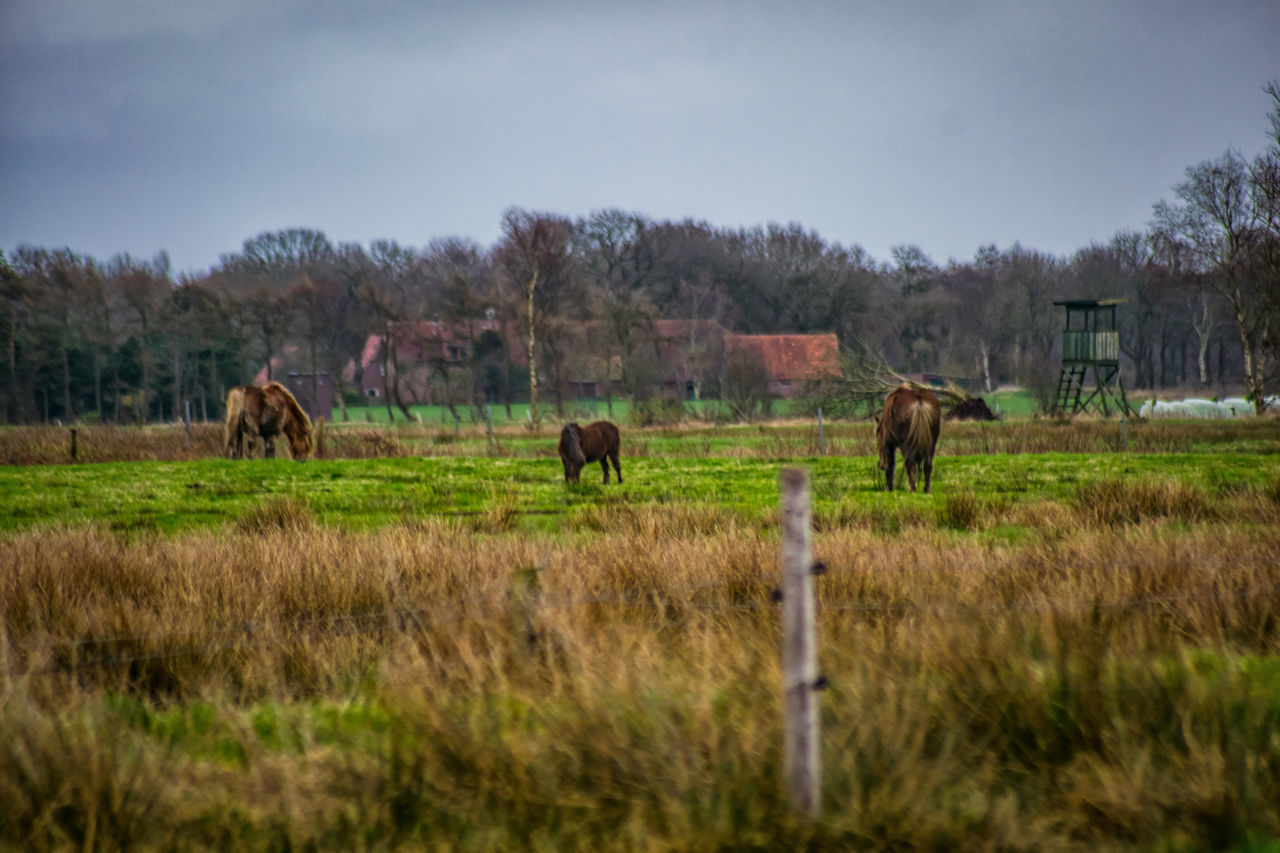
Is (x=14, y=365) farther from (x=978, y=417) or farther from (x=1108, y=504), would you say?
(x=1108, y=504)

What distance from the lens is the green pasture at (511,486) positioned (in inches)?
462

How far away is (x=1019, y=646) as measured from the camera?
14.8 ft

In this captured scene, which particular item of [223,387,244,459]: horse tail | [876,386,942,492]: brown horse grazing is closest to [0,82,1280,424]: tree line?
[223,387,244,459]: horse tail

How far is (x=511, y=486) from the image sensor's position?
14.6 meters

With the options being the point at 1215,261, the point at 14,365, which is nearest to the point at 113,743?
the point at 1215,261

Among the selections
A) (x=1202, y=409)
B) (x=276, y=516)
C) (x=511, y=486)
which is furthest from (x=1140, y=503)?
(x=1202, y=409)

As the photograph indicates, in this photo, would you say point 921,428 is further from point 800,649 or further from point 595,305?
point 595,305

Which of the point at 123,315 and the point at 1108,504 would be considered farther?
the point at 123,315

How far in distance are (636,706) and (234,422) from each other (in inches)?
745

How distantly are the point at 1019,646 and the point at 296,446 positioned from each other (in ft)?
60.0

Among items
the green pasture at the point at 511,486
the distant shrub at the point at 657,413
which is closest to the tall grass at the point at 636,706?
the green pasture at the point at 511,486

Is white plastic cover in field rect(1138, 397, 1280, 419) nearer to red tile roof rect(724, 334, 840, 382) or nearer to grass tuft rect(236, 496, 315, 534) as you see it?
red tile roof rect(724, 334, 840, 382)

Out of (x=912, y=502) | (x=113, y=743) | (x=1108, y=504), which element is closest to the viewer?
(x=113, y=743)

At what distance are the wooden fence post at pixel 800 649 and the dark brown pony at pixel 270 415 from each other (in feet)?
60.8
